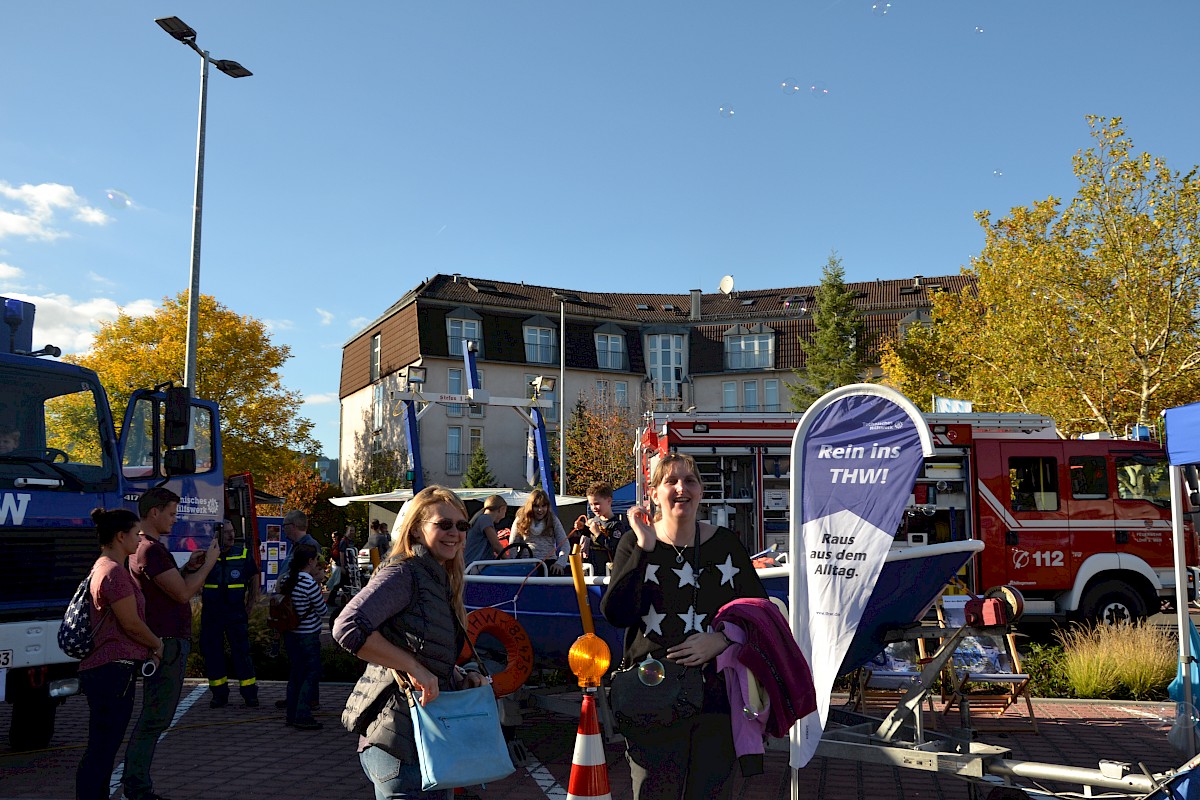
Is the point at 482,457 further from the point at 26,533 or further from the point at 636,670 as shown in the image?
the point at 636,670

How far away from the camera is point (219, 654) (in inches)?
393

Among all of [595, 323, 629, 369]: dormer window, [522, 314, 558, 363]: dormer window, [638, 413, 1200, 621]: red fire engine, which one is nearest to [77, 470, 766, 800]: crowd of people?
[638, 413, 1200, 621]: red fire engine

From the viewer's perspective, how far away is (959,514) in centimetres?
1387

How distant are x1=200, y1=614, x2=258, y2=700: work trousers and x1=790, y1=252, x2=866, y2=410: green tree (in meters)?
44.4

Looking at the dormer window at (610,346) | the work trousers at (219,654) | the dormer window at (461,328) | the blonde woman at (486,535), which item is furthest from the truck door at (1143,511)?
the dormer window at (610,346)

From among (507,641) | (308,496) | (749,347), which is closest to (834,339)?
(749,347)

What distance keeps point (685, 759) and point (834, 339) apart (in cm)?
5032

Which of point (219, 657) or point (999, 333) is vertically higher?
point (999, 333)

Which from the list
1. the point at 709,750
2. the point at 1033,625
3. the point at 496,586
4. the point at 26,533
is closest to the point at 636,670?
the point at 709,750

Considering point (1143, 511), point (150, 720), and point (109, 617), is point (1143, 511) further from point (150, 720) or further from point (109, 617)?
point (109, 617)

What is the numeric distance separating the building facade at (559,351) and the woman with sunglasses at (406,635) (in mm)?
47575

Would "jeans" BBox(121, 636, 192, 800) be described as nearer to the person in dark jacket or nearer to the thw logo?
the thw logo

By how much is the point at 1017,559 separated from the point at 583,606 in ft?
34.9

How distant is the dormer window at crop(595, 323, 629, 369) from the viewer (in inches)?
2311
